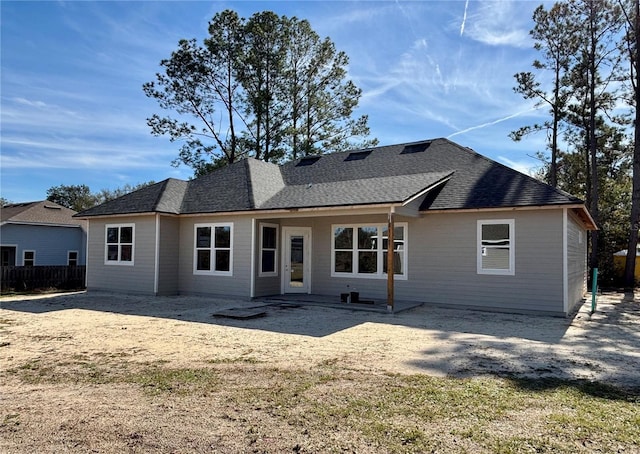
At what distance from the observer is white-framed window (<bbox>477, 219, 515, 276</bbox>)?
1054 centimetres

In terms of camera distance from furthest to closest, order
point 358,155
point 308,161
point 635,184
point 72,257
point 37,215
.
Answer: point 72,257 < point 37,215 < point 635,184 < point 308,161 < point 358,155

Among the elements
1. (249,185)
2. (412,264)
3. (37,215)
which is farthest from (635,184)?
(37,215)

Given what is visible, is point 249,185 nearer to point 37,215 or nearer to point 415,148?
point 415,148

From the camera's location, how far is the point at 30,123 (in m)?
18.1

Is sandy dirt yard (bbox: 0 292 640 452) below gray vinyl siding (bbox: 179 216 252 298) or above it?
below

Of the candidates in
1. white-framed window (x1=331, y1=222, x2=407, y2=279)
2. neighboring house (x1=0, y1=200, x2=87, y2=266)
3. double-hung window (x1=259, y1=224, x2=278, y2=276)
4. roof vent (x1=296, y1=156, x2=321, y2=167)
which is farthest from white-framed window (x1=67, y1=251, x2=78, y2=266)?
white-framed window (x1=331, y1=222, x2=407, y2=279)

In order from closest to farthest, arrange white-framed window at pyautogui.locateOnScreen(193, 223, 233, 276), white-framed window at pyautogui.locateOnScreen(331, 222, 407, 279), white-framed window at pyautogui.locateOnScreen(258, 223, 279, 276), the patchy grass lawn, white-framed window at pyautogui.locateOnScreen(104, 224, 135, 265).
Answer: the patchy grass lawn
white-framed window at pyautogui.locateOnScreen(331, 222, 407, 279)
white-framed window at pyautogui.locateOnScreen(258, 223, 279, 276)
white-framed window at pyautogui.locateOnScreen(193, 223, 233, 276)
white-framed window at pyautogui.locateOnScreen(104, 224, 135, 265)

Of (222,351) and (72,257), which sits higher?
(72,257)

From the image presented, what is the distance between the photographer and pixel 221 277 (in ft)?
43.9

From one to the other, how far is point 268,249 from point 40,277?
34.1 ft

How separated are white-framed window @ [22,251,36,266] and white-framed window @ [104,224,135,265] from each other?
1238 cm

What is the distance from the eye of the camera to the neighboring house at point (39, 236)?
76.8 feet

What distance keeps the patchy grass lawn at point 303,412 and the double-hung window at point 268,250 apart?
779 centimetres

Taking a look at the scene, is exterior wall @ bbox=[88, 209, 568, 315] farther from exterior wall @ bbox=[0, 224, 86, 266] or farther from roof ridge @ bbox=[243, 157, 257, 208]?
exterior wall @ bbox=[0, 224, 86, 266]
